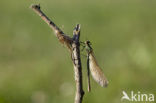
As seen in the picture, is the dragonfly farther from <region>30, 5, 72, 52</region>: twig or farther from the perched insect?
<region>30, 5, 72, 52</region>: twig

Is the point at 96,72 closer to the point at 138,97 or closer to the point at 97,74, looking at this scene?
the point at 97,74

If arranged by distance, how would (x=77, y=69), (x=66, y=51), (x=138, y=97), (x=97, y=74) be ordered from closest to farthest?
(x=77, y=69) → (x=97, y=74) → (x=138, y=97) → (x=66, y=51)

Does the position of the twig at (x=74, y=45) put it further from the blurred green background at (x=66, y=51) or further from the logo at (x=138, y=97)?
the logo at (x=138, y=97)

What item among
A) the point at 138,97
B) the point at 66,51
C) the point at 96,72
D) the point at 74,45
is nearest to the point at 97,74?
the point at 96,72

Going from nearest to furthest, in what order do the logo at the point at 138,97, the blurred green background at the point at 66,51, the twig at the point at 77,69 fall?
the twig at the point at 77,69, the logo at the point at 138,97, the blurred green background at the point at 66,51

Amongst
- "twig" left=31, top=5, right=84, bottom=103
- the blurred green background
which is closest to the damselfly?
"twig" left=31, top=5, right=84, bottom=103

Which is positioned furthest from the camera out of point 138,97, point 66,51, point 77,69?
point 66,51

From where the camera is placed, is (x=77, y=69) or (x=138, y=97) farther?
(x=138, y=97)

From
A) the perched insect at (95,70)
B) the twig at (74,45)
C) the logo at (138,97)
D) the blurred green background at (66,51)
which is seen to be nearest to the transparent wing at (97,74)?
the perched insect at (95,70)

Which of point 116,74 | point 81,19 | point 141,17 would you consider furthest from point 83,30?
point 116,74
